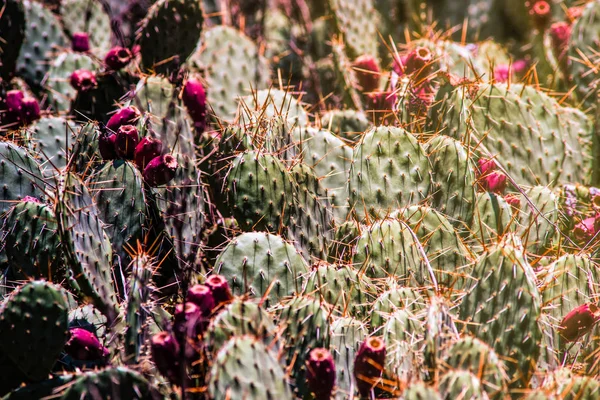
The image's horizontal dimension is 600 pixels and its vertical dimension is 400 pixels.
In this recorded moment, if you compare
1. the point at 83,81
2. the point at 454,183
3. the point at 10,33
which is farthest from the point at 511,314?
the point at 10,33

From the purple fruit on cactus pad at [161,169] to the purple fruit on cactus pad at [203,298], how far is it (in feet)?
2.01

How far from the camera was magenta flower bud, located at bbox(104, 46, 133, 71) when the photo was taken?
3131 mm

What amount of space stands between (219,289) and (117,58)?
1.55 m

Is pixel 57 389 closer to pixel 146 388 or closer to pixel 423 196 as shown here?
pixel 146 388

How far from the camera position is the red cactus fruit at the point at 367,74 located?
11.9 ft

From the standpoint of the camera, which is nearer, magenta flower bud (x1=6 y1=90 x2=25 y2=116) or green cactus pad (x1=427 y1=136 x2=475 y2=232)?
green cactus pad (x1=427 y1=136 x2=475 y2=232)

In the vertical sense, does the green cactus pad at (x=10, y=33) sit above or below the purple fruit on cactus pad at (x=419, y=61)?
above

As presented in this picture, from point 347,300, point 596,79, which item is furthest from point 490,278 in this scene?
point 596,79

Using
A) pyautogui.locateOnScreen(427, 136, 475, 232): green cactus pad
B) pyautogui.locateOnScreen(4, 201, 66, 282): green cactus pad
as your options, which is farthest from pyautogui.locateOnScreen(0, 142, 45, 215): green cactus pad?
pyautogui.locateOnScreen(427, 136, 475, 232): green cactus pad

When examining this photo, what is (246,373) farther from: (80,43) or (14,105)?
(80,43)

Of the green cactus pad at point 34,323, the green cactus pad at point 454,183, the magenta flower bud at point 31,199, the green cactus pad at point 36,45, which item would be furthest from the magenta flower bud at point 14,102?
the green cactus pad at point 454,183

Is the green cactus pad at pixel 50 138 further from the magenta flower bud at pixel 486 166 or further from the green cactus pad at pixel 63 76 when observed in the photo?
the magenta flower bud at pixel 486 166

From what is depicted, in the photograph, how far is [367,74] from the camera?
3658 millimetres

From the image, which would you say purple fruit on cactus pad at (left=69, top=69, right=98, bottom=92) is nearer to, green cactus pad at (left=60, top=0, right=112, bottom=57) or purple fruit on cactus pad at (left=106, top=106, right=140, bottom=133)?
purple fruit on cactus pad at (left=106, top=106, right=140, bottom=133)
